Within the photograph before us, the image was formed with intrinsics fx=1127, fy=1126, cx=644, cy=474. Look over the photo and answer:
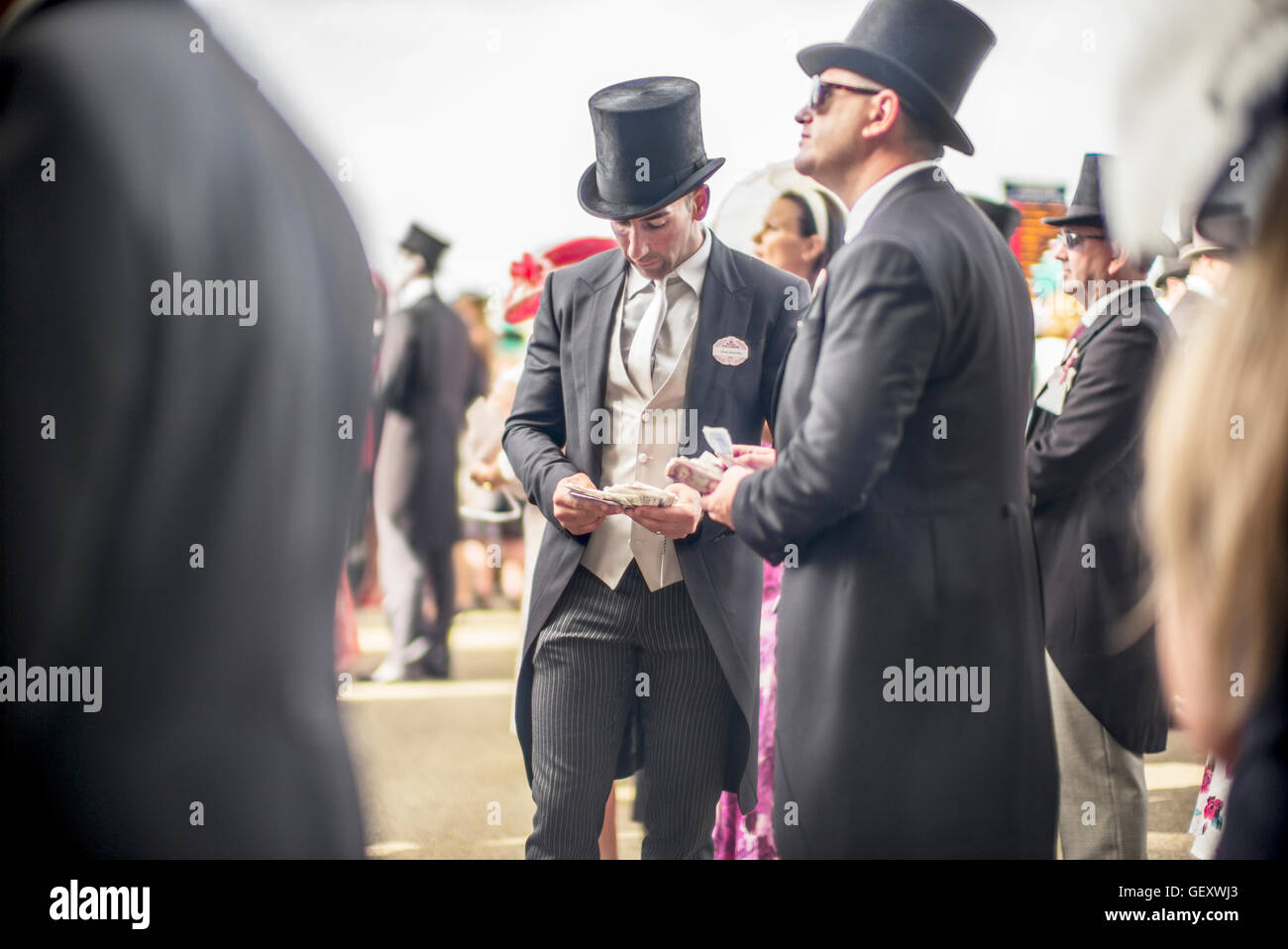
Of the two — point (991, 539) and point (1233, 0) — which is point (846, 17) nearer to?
point (1233, 0)

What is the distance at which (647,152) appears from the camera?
2.03 meters

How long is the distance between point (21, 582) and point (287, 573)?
0.17 m

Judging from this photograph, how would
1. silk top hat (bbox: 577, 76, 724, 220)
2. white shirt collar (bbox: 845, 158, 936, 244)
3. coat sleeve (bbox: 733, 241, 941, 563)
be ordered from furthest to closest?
silk top hat (bbox: 577, 76, 724, 220), white shirt collar (bbox: 845, 158, 936, 244), coat sleeve (bbox: 733, 241, 941, 563)

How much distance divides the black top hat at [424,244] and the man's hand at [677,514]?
0.77 m

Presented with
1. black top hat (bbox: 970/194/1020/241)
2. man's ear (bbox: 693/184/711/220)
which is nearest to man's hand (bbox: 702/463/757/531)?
man's ear (bbox: 693/184/711/220)

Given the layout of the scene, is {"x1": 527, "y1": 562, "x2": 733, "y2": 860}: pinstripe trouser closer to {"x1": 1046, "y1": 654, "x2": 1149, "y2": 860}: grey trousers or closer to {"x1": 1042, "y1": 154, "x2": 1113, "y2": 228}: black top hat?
{"x1": 1046, "y1": 654, "x2": 1149, "y2": 860}: grey trousers

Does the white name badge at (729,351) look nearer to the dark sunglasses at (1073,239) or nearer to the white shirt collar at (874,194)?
the white shirt collar at (874,194)

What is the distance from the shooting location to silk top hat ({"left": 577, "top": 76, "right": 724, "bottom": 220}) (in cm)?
202

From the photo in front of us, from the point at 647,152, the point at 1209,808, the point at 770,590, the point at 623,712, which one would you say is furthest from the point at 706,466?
the point at 1209,808

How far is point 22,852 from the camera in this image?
0.79 m

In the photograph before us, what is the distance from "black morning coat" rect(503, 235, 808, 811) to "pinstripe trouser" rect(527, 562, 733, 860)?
39mm

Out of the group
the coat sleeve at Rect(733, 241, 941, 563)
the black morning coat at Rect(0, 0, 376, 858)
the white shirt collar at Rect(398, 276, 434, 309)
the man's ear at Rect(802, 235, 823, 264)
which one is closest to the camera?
the black morning coat at Rect(0, 0, 376, 858)

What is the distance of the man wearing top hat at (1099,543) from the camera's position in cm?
207
